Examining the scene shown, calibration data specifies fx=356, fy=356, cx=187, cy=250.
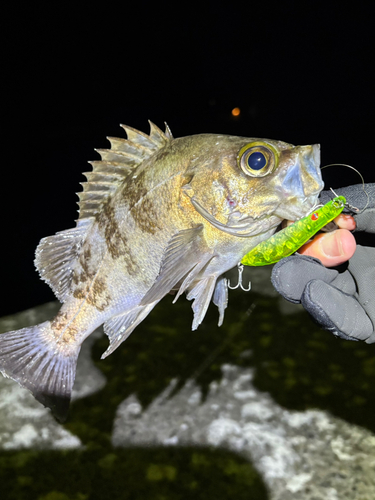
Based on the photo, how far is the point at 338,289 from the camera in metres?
1.63

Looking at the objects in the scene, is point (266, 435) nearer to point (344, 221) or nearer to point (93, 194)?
point (344, 221)

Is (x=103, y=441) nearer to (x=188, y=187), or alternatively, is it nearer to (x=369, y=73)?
(x=188, y=187)

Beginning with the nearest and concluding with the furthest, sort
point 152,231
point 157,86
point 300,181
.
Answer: point 300,181 < point 152,231 < point 157,86

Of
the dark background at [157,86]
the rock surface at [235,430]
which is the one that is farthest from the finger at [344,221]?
the dark background at [157,86]

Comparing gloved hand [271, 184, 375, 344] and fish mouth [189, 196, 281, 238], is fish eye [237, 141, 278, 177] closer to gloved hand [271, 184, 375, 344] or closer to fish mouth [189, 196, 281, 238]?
fish mouth [189, 196, 281, 238]

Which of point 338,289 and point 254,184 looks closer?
point 254,184

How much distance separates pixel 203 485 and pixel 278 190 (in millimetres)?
1967

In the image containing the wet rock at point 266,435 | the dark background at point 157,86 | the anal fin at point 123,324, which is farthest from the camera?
the dark background at point 157,86

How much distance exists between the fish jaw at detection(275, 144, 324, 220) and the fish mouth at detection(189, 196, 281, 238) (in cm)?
7

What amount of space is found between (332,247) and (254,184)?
51 centimetres

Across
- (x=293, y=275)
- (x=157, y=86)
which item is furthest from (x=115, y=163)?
(x=157, y=86)

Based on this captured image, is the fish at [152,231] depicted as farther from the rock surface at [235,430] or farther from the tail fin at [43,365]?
the rock surface at [235,430]

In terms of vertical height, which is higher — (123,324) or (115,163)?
(115,163)

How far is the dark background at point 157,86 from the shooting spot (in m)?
4.43
